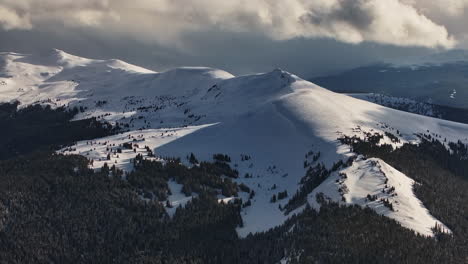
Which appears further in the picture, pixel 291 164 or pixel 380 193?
pixel 291 164

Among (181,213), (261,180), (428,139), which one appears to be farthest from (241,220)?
(428,139)

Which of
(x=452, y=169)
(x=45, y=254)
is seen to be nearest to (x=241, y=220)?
(x=45, y=254)

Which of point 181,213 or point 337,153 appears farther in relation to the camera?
point 337,153

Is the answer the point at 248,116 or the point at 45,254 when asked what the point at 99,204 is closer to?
the point at 45,254

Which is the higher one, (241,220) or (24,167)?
(24,167)

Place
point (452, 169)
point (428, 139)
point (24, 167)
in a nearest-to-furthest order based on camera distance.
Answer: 1. point (24, 167)
2. point (452, 169)
3. point (428, 139)

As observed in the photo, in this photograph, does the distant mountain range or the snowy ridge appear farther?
the distant mountain range

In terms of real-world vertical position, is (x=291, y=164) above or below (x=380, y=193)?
above

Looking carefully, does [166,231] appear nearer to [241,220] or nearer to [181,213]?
[181,213]

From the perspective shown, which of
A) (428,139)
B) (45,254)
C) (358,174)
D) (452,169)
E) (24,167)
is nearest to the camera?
(45,254)

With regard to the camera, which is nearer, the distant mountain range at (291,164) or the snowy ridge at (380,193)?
the snowy ridge at (380,193)
